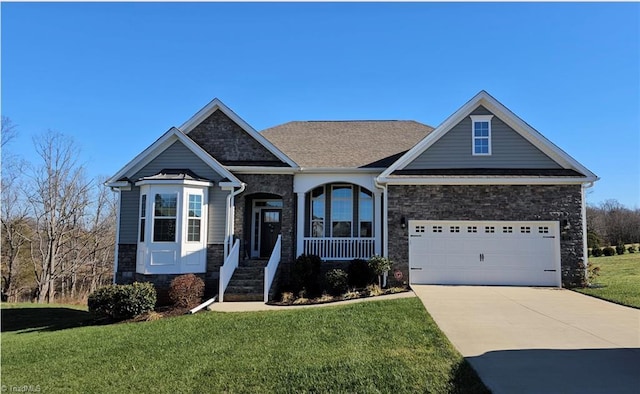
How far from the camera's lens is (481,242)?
1395 cm

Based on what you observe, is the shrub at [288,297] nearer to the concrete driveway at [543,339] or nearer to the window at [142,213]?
the concrete driveway at [543,339]

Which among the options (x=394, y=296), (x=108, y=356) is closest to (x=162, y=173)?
(x=108, y=356)

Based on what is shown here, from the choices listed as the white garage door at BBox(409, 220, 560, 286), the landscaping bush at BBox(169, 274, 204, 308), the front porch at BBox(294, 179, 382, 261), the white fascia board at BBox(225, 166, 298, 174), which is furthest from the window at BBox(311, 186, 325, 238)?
the landscaping bush at BBox(169, 274, 204, 308)

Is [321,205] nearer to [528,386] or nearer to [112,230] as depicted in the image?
[528,386]

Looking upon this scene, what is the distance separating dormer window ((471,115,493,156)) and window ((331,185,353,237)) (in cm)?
481

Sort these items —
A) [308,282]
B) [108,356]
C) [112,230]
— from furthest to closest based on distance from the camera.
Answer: [112,230], [308,282], [108,356]

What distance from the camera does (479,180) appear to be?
13812 millimetres

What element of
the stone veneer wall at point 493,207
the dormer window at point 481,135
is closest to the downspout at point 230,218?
the stone veneer wall at point 493,207

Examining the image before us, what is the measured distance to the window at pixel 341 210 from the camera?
1592 centimetres

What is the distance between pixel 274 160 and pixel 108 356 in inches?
356

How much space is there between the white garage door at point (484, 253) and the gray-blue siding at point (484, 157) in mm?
2055

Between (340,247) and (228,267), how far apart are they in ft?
13.2

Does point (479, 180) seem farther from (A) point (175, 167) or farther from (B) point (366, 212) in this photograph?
(A) point (175, 167)

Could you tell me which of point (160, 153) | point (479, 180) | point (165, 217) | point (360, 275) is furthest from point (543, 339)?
point (160, 153)
